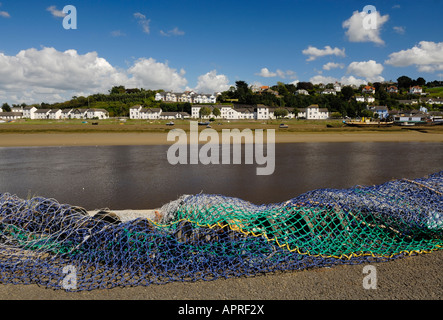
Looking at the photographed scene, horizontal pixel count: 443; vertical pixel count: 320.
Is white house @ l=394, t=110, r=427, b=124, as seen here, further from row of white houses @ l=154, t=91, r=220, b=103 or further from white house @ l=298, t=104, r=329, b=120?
row of white houses @ l=154, t=91, r=220, b=103

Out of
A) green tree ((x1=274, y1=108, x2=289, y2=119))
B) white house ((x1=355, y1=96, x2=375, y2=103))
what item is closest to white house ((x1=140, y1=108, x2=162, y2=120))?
green tree ((x1=274, y1=108, x2=289, y2=119))

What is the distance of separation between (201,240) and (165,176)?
371 inches

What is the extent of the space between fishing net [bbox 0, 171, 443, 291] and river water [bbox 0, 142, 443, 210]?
416 centimetres

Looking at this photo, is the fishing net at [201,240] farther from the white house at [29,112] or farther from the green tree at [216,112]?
the white house at [29,112]

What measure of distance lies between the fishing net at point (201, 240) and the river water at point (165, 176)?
164 inches

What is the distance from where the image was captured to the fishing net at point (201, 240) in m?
4.25

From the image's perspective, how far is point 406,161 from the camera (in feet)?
59.9

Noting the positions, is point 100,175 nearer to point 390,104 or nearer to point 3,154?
point 3,154

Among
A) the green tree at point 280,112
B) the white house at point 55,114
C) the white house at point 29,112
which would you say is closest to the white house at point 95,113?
the white house at point 55,114

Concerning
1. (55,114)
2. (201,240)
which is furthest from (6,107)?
(201,240)

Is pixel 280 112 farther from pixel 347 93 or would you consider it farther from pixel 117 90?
pixel 117 90

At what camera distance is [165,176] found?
13.6m

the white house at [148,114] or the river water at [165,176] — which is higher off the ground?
the white house at [148,114]
